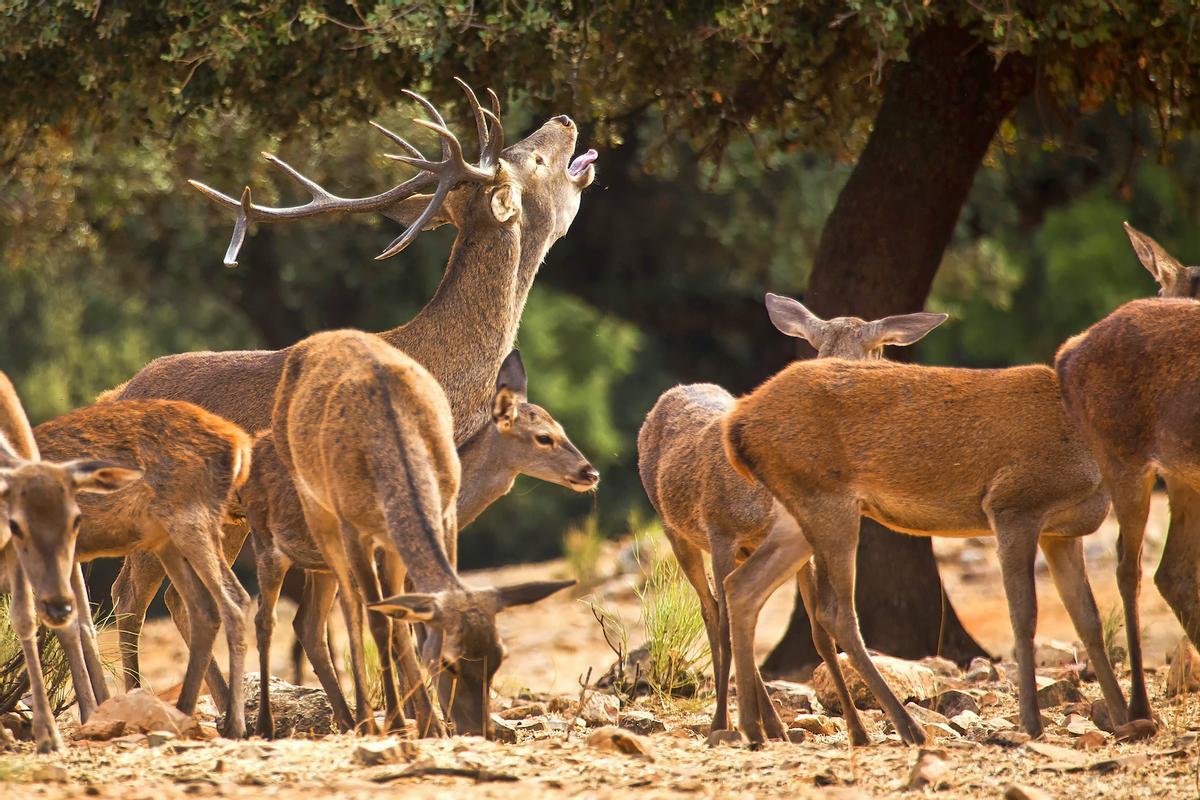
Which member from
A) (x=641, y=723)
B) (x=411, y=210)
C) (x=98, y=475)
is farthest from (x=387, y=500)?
(x=411, y=210)

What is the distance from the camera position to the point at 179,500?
7625 millimetres

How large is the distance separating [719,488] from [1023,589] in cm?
149

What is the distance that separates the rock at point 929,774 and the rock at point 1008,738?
38.3 inches

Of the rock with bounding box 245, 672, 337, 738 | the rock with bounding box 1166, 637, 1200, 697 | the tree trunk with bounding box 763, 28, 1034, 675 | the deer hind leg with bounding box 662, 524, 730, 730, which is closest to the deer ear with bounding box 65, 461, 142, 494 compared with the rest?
the rock with bounding box 245, 672, 337, 738

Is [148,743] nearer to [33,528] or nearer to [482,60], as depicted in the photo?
[33,528]

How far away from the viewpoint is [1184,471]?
22.3 ft

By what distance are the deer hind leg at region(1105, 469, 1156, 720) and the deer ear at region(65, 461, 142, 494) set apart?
3.90m

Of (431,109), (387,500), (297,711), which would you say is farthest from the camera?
(431,109)

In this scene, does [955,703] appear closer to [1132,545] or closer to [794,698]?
[794,698]

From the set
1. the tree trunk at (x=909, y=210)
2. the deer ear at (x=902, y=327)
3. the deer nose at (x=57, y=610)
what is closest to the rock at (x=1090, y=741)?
the deer ear at (x=902, y=327)

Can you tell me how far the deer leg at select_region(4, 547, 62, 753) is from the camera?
6465 mm

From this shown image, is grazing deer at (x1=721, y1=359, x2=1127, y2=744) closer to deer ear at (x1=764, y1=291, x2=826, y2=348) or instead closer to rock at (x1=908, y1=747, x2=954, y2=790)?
rock at (x1=908, y1=747, x2=954, y2=790)

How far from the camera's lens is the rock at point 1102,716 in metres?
7.45

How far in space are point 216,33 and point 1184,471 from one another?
5.52m
